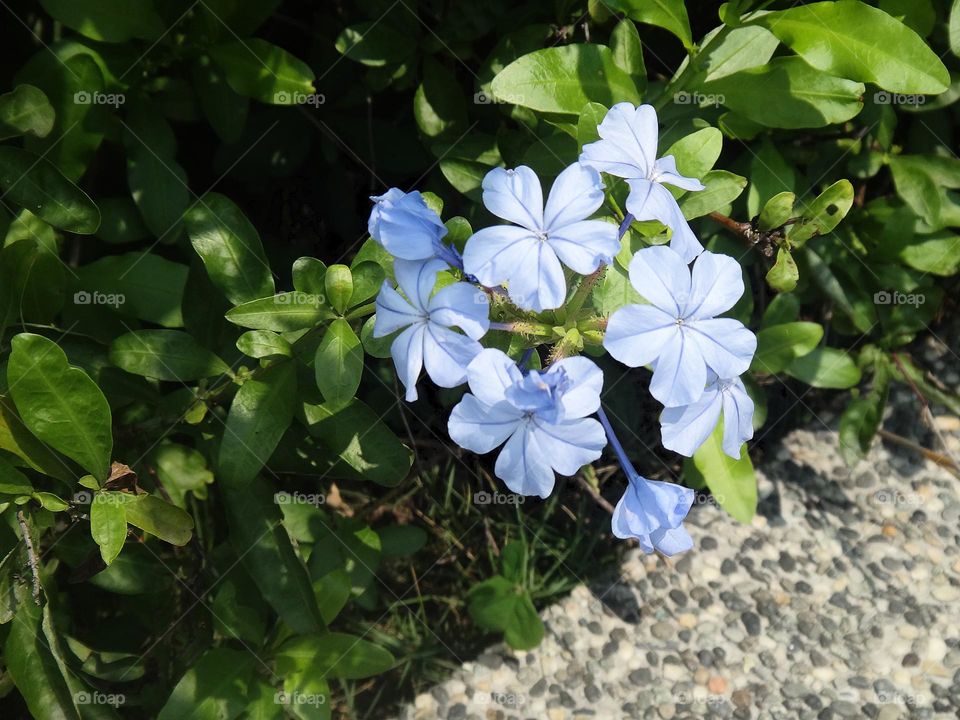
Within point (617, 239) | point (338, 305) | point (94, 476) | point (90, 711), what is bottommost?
point (90, 711)

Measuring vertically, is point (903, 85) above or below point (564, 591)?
above

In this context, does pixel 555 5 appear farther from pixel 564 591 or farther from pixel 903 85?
pixel 564 591

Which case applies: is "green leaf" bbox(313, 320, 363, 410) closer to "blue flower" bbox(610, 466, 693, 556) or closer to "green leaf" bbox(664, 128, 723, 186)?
"blue flower" bbox(610, 466, 693, 556)

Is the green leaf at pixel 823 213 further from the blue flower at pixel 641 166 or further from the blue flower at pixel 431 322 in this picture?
the blue flower at pixel 431 322

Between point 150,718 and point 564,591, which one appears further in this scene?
point 564,591

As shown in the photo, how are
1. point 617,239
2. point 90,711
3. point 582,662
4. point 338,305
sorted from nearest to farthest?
point 617,239 < point 338,305 < point 90,711 < point 582,662

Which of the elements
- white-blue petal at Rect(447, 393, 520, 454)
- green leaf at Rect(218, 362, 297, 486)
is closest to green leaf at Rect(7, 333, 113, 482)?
green leaf at Rect(218, 362, 297, 486)

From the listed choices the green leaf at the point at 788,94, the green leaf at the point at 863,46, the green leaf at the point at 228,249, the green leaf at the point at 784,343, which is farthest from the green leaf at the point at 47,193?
the green leaf at the point at 784,343

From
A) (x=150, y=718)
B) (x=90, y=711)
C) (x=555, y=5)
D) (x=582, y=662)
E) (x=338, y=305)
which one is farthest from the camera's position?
(x=582, y=662)

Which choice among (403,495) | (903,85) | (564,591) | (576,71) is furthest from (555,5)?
(564,591)
